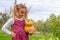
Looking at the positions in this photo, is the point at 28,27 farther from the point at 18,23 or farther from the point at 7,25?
the point at 7,25

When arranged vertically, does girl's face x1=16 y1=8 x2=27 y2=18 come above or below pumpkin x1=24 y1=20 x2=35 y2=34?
above

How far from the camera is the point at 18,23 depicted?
4473 millimetres

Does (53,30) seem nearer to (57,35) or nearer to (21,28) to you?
(57,35)

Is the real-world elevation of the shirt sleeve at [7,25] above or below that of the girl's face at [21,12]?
below

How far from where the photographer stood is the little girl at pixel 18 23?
171 inches

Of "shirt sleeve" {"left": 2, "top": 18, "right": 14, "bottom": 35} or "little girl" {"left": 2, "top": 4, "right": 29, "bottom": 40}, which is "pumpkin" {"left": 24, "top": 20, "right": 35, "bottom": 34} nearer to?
"little girl" {"left": 2, "top": 4, "right": 29, "bottom": 40}

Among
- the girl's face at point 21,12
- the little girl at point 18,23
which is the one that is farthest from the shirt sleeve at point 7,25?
the girl's face at point 21,12

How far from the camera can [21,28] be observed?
442 centimetres

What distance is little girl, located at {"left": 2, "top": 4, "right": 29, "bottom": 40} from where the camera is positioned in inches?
171

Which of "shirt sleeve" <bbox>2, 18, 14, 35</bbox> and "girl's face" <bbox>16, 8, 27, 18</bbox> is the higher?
"girl's face" <bbox>16, 8, 27, 18</bbox>

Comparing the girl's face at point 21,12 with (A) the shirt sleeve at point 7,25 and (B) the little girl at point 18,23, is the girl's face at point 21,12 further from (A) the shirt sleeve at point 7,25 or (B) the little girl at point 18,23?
(A) the shirt sleeve at point 7,25

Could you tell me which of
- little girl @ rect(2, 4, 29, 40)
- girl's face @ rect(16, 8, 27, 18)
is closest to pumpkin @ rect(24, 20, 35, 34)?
Result: little girl @ rect(2, 4, 29, 40)

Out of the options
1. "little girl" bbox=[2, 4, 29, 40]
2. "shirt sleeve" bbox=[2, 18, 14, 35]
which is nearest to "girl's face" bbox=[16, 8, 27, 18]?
"little girl" bbox=[2, 4, 29, 40]

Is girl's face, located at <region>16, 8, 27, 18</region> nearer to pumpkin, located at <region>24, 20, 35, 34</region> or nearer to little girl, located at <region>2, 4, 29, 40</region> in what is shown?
little girl, located at <region>2, 4, 29, 40</region>
